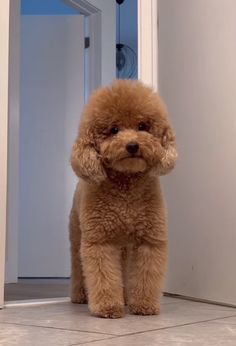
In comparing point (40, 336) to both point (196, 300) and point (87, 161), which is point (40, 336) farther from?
point (196, 300)

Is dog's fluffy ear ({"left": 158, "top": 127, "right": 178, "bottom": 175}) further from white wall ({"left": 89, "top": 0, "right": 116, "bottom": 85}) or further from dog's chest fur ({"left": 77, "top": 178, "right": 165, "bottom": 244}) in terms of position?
white wall ({"left": 89, "top": 0, "right": 116, "bottom": 85})

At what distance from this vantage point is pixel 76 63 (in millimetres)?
4184

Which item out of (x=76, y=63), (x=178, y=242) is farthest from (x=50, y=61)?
(x=178, y=242)

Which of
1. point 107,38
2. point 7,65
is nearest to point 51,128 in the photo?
point 107,38

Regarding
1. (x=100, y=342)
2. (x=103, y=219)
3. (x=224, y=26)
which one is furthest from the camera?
(x=224, y=26)

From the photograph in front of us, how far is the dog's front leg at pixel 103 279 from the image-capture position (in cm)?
180

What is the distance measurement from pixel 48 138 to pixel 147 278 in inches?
95.8

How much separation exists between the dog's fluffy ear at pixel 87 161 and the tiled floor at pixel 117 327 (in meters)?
0.40

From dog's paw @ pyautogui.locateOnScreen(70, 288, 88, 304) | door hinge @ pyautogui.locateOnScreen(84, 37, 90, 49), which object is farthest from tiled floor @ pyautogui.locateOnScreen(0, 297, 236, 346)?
door hinge @ pyautogui.locateOnScreen(84, 37, 90, 49)

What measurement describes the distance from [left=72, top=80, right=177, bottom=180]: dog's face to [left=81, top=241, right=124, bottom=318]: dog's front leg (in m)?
0.25

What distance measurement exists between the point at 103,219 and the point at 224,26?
2.59 feet

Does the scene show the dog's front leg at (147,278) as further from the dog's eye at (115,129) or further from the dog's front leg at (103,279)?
the dog's eye at (115,129)

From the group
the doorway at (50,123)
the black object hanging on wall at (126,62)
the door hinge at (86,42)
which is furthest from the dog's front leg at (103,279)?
the black object hanging on wall at (126,62)

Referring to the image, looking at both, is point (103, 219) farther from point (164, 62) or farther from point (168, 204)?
point (164, 62)
